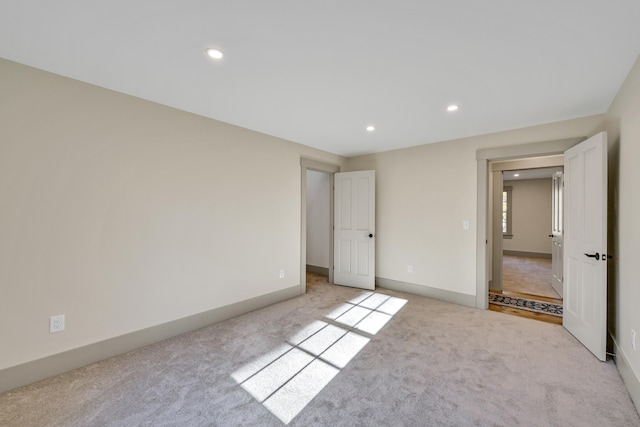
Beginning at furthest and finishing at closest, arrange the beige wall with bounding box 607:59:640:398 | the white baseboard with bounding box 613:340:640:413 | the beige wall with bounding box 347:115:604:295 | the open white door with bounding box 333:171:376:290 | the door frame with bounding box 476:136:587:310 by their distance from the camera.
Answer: the open white door with bounding box 333:171:376:290 < the beige wall with bounding box 347:115:604:295 < the door frame with bounding box 476:136:587:310 < the beige wall with bounding box 607:59:640:398 < the white baseboard with bounding box 613:340:640:413

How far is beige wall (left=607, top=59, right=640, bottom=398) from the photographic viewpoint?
1940mm

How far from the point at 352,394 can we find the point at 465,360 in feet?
3.77

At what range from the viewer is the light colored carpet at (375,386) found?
1.71 m

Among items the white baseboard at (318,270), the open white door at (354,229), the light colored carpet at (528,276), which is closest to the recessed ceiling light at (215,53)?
the open white door at (354,229)

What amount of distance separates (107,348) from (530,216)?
34.5 ft

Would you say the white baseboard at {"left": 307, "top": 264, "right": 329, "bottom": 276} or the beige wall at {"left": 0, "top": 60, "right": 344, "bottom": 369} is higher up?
the beige wall at {"left": 0, "top": 60, "right": 344, "bottom": 369}

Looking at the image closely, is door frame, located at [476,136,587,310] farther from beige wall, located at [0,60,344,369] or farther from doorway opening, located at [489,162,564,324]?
beige wall, located at [0,60,344,369]

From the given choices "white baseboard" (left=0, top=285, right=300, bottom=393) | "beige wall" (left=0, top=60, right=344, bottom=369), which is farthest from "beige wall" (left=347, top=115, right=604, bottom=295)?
"white baseboard" (left=0, top=285, right=300, bottom=393)

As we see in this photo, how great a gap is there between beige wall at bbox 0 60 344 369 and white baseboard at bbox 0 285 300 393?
0.06 meters

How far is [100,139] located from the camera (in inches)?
92.4

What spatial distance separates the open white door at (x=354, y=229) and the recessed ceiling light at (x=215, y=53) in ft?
10.1

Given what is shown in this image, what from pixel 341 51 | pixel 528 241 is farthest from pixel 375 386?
pixel 528 241

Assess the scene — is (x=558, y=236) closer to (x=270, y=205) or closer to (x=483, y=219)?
(x=483, y=219)

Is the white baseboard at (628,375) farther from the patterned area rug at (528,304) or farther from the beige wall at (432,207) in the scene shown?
the beige wall at (432,207)
